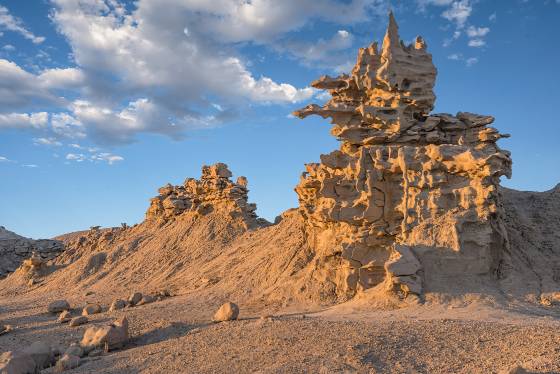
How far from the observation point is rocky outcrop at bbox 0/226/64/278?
119ft

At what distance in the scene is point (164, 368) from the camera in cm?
1029

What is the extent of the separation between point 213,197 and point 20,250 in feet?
61.9

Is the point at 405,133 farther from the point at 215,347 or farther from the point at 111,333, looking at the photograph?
the point at 111,333

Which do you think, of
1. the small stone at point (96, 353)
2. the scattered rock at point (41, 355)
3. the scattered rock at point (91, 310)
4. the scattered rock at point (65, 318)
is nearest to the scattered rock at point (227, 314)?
the small stone at point (96, 353)

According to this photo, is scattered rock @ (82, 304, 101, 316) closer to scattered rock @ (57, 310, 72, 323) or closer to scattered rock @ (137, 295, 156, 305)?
scattered rock @ (57, 310, 72, 323)

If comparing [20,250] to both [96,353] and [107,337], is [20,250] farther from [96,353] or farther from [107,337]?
[96,353]

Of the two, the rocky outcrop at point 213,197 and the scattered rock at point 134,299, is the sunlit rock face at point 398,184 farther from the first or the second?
the rocky outcrop at point 213,197

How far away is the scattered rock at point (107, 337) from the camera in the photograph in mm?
12500

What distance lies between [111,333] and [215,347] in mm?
3209

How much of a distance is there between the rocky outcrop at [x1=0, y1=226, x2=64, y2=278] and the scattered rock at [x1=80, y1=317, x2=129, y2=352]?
25115mm

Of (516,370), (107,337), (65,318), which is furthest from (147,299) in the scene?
(516,370)

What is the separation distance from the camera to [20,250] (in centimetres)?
3803

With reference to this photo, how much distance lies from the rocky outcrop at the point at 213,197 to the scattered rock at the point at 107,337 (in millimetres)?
14106

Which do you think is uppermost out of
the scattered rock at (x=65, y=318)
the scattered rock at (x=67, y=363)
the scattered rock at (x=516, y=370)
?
the scattered rock at (x=65, y=318)
